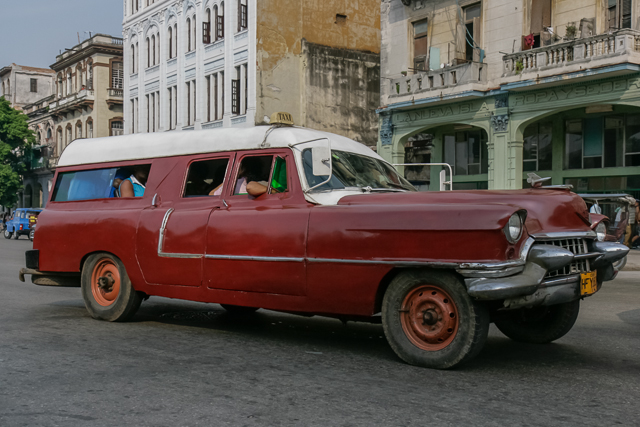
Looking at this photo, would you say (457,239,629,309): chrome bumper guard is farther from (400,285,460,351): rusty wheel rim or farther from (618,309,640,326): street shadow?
(618,309,640,326): street shadow

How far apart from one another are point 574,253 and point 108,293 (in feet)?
15.6

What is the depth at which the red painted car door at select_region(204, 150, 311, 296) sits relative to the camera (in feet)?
18.9

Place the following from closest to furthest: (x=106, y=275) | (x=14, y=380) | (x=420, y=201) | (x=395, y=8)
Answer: (x=14, y=380) → (x=420, y=201) → (x=106, y=275) → (x=395, y=8)

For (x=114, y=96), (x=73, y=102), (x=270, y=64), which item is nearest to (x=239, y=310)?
(x=270, y=64)

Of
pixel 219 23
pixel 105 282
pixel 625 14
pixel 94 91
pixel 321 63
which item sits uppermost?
pixel 219 23

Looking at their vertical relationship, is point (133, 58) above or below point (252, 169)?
above

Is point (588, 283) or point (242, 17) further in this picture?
point (242, 17)

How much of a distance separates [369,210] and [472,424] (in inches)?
80.5

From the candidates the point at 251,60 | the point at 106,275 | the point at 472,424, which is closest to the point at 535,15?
the point at 251,60

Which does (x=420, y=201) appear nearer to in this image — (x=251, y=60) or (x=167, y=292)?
(x=167, y=292)

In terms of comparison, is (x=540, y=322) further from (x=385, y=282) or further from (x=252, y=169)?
(x=252, y=169)

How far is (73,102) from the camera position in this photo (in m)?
51.4

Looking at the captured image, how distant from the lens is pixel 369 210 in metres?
5.36

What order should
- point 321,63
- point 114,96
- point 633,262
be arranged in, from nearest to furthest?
point 633,262 < point 321,63 < point 114,96
